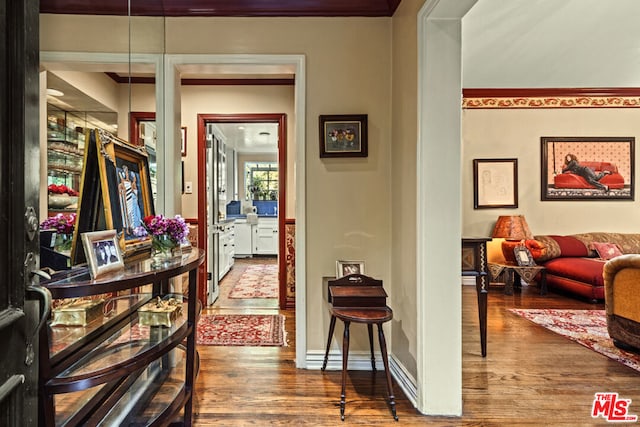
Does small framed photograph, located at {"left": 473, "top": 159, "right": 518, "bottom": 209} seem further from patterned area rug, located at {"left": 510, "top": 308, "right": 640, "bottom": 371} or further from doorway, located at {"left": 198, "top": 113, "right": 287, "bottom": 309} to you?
doorway, located at {"left": 198, "top": 113, "right": 287, "bottom": 309}

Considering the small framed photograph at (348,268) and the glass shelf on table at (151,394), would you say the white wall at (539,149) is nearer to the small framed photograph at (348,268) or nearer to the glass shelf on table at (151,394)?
the small framed photograph at (348,268)

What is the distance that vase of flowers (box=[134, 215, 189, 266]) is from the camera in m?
1.59

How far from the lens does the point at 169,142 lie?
7.91 ft

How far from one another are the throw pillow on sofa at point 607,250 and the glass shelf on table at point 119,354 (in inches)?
211

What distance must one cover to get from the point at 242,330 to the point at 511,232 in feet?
12.4

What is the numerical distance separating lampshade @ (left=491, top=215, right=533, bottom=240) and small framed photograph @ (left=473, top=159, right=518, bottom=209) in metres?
0.37

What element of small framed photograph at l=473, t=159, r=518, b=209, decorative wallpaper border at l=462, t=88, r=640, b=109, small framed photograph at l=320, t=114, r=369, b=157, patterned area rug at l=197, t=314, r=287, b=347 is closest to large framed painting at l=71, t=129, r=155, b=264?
small framed photograph at l=320, t=114, r=369, b=157

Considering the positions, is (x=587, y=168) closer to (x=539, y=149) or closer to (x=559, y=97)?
(x=539, y=149)

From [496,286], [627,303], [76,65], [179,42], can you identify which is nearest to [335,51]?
[179,42]

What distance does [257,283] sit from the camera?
513 centimetres

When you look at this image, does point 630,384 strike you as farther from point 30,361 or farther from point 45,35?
point 45,35

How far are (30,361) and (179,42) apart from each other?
2.26 m

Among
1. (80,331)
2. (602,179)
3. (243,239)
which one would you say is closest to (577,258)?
(602,179)

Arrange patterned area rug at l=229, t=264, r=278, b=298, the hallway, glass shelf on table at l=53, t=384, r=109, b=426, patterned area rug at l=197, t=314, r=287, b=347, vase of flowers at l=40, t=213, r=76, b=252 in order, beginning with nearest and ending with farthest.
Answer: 1. glass shelf on table at l=53, t=384, r=109, b=426
2. vase of flowers at l=40, t=213, r=76, b=252
3. patterned area rug at l=197, t=314, r=287, b=347
4. the hallway
5. patterned area rug at l=229, t=264, r=278, b=298
